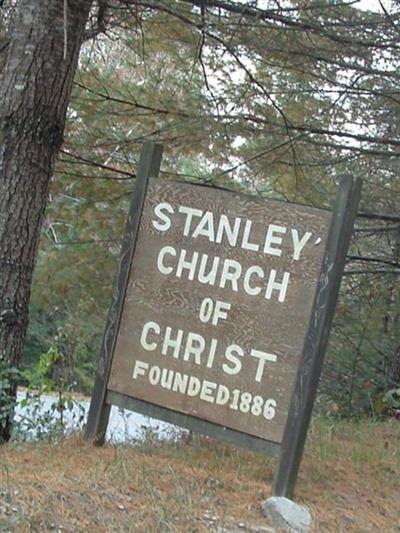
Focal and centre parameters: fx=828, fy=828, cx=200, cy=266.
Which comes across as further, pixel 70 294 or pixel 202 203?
pixel 70 294

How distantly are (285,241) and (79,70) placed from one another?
13.0 ft

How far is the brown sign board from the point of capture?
452cm

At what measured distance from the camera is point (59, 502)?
12.5 feet

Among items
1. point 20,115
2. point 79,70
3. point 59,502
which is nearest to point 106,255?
point 79,70

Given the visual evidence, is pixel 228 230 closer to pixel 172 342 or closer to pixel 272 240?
pixel 272 240

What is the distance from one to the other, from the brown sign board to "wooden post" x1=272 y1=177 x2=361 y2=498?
1.9 inches

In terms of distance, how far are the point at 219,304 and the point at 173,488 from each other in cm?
108

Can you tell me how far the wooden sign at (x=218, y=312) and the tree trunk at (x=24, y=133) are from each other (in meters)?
0.91

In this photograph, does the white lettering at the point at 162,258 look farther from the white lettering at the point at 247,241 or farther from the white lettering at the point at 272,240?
the white lettering at the point at 272,240

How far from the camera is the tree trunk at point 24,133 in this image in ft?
18.4

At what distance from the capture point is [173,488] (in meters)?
4.24

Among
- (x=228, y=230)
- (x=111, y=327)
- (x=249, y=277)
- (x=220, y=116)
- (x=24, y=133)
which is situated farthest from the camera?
(x=220, y=116)

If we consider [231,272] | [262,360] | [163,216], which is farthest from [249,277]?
[163,216]

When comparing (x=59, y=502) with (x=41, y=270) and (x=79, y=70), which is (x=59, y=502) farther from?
(x=41, y=270)
